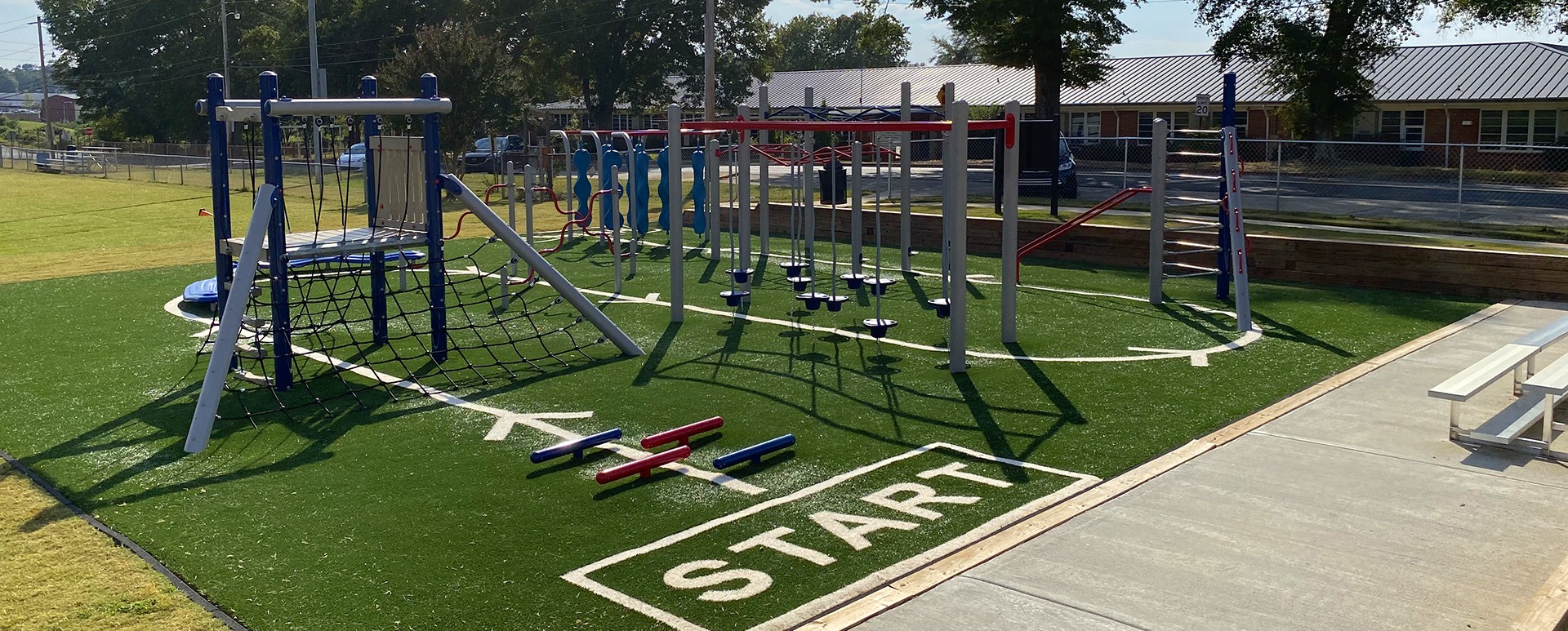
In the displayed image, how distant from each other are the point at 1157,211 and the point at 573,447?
26.7ft

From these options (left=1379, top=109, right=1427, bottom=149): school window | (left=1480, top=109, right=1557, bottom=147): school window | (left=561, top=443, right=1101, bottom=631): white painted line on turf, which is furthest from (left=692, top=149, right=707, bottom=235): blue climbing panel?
(left=1379, top=109, right=1427, bottom=149): school window

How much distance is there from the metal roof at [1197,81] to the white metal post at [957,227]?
83.2 feet

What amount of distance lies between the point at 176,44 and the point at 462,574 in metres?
80.5

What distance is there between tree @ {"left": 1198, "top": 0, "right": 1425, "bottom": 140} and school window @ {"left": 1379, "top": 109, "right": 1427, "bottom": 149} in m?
3.42

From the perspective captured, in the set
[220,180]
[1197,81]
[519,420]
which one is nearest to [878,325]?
[519,420]

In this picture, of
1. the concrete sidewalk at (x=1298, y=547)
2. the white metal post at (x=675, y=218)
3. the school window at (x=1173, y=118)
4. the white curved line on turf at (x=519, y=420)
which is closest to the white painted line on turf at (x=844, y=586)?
the concrete sidewalk at (x=1298, y=547)

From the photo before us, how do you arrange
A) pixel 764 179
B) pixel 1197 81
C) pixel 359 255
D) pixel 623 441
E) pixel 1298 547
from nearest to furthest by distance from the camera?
pixel 1298 547 → pixel 623 441 → pixel 359 255 → pixel 764 179 → pixel 1197 81

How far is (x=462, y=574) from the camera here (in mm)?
5922

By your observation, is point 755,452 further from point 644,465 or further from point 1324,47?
point 1324,47

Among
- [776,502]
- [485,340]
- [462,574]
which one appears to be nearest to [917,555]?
[776,502]

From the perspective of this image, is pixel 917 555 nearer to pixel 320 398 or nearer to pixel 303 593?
pixel 303 593

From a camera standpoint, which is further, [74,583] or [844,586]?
[74,583]

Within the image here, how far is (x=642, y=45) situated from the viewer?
59.4 meters

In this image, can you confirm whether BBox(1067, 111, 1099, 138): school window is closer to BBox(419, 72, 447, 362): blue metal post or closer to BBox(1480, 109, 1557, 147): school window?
BBox(1480, 109, 1557, 147): school window
